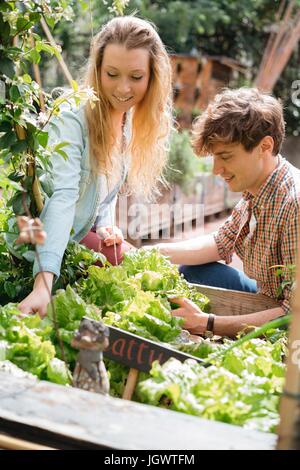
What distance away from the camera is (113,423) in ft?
4.09

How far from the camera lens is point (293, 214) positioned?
8.50ft

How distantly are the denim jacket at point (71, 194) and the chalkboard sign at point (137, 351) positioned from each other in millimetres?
521

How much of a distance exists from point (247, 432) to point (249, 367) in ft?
1.27

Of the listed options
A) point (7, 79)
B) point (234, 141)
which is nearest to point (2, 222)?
point (7, 79)

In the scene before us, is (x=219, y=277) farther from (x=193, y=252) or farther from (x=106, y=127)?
(x=106, y=127)

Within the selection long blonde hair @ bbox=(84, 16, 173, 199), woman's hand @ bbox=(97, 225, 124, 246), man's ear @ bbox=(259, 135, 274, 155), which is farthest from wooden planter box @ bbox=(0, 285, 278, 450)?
man's ear @ bbox=(259, 135, 274, 155)

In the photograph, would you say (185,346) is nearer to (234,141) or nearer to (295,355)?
(295,355)

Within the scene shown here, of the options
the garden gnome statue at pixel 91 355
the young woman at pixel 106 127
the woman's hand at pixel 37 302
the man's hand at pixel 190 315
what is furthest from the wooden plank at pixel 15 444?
the man's hand at pixel 190 315

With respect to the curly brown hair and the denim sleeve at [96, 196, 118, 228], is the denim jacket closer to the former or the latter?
the denim sleeve at [96, 196, 118, 228]

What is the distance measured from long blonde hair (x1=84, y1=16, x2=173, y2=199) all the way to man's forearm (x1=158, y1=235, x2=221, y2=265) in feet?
1.75

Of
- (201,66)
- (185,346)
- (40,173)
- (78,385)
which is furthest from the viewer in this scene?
(201,66)

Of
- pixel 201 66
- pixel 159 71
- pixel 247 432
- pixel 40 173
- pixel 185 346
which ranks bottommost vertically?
pixel 201 66

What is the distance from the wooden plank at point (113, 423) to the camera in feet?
3.93

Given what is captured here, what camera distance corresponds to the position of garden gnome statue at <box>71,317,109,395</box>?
4.75 ft
